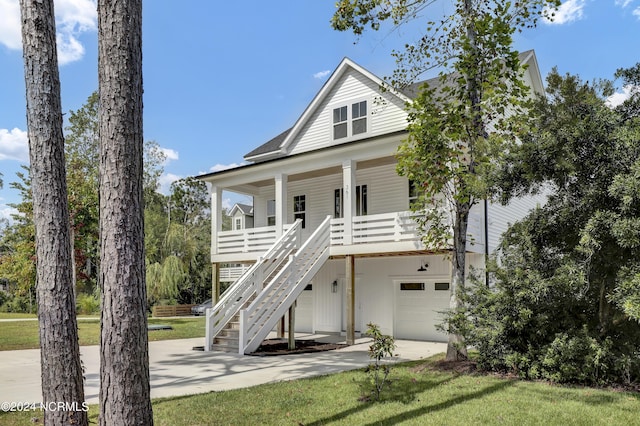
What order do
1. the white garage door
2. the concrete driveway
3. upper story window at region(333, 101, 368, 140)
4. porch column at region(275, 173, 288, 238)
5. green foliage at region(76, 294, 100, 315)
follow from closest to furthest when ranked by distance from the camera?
the concrete driveway, the white garage door, porch column at region(275, 173, 288, 238), upper story window at region(333, 101, 368, 140), green foliage at region(76, 294, 100, 315)

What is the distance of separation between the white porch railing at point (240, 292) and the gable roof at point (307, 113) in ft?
17.7

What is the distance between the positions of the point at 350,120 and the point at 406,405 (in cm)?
1266

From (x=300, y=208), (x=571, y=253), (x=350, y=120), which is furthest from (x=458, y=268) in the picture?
(x=300, y=208)

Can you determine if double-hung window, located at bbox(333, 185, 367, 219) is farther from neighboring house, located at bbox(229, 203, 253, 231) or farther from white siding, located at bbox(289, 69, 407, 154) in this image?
neighboring house, located at bbox(229, 203, 253, 231)

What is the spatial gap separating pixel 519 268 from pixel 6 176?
3979 cm

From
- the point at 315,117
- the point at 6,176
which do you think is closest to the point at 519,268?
the point at 315,117

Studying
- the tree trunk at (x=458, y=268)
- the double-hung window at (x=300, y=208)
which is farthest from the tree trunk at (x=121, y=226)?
the double-hung window at (x=300, y=208)

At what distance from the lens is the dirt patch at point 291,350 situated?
13047 millimetres

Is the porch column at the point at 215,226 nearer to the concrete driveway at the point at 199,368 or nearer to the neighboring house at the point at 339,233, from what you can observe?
the neighboring house at the point at 339,233

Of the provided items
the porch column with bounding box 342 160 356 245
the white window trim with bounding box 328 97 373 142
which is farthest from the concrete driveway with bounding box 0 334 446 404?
the white window trim with bounding box 328 97 373 142

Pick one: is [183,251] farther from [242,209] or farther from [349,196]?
[349,196]

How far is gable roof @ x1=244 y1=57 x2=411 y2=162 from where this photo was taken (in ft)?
58.5

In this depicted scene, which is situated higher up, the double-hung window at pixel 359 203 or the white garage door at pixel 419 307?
the double-hung window at pixel 359 203

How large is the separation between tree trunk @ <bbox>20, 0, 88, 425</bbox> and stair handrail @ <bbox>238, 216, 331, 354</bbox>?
772 cm
